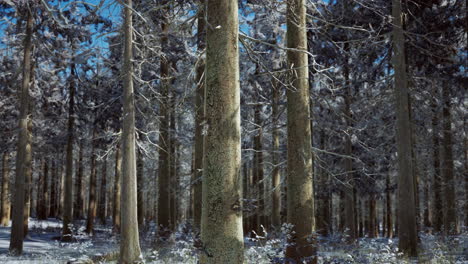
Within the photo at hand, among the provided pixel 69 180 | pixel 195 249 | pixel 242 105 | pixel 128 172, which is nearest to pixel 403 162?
pixel 242 105

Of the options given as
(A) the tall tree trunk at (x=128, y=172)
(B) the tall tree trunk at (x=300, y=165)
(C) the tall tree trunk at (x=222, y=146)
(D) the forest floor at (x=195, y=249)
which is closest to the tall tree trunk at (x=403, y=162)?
(D) the forest floor at (x=195, y=249)

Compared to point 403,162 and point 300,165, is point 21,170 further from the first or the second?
point 403,162

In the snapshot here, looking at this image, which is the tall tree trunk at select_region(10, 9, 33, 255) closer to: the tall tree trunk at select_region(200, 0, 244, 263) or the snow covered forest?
the snow covered forest

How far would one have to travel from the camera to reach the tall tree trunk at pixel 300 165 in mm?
6683

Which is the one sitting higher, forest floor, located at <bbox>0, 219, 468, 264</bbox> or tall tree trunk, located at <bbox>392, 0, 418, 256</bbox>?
tall tree trunk, located at <bbox>392, 0, 418, 256</bbox>

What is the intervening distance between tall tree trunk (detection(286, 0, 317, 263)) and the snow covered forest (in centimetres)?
2

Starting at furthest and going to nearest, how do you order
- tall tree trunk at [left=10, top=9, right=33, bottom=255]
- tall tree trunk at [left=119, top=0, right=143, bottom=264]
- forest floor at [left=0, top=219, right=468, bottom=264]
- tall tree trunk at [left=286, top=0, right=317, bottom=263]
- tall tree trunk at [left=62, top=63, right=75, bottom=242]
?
tall tree trunk at [left=62, top=63, right=75, bottom=242] < tall tree trunk at [left=10, top=9, right=33, bottom=255] < tall tree trunk at [left=119, top=0, right=143, bottom=264] < forest floor at [left=0, top=219, right=468, bottom=264] < tall tree trunk at [left=286, top=0, right=317, bottom=263]

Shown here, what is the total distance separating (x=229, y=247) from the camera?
3801 mm

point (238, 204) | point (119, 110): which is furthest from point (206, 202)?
point (119, 110)

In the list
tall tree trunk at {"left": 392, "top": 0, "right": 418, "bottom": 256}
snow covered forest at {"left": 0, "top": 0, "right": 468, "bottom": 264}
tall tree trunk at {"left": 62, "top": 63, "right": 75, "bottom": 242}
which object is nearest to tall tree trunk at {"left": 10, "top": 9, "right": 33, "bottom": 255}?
snow covered forest at {"left": 0, "top": 0, "right": 468, "bottom": 264}

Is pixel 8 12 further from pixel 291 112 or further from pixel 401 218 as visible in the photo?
pixel 401 218

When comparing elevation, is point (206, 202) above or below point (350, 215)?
above

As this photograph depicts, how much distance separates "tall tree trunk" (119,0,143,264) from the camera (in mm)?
10547

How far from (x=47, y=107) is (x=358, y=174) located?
58.1 feet
